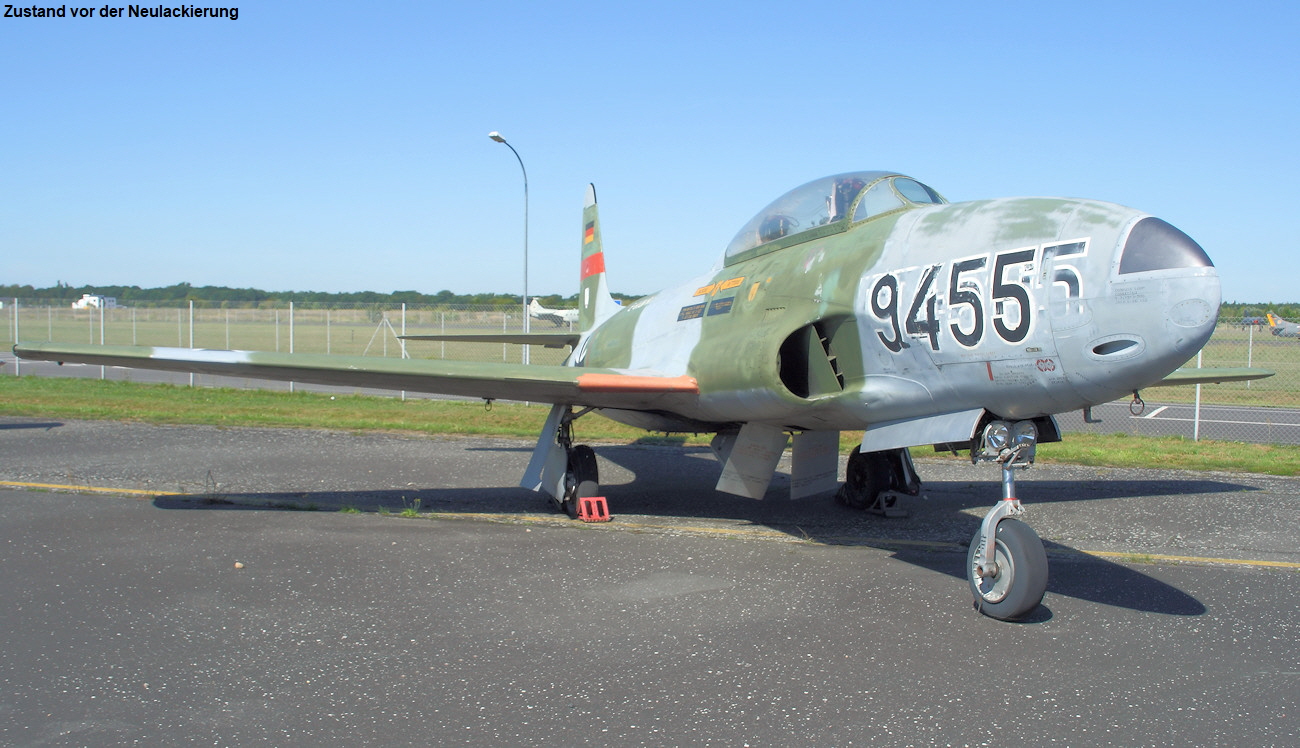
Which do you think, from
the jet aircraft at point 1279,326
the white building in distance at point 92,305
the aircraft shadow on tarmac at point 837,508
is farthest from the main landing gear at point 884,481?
the white building in distance at point 92,305

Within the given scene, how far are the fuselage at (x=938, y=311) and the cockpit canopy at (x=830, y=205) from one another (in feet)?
0.06

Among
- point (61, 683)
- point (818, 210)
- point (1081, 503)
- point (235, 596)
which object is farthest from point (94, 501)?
point (1081, 503)

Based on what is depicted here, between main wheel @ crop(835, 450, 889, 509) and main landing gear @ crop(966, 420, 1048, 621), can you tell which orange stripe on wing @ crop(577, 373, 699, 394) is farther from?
main landing gear @ crop(966, 420, 1048, 621)

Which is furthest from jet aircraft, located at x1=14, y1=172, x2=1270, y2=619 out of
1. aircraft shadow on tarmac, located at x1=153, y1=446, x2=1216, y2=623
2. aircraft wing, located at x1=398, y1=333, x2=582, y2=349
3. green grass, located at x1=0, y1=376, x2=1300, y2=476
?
aircraft wing, located at x1=398, y1=333, x2=582, y2=349

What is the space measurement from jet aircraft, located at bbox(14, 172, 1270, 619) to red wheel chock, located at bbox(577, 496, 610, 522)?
3cm

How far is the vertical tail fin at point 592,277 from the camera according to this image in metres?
13.2

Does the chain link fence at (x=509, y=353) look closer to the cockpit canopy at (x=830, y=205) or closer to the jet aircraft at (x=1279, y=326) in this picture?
the jet aircraft at (x=1279, y=326)

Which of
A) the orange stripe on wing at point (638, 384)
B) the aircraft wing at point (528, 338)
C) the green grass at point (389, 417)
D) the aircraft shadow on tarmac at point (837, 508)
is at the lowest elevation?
the aircraft shadow on tarmac at point (837, 508)

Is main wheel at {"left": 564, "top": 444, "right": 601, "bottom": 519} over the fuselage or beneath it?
beneath

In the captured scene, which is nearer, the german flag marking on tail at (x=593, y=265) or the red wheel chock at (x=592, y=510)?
the red wheel chock at (x=592, y=510)

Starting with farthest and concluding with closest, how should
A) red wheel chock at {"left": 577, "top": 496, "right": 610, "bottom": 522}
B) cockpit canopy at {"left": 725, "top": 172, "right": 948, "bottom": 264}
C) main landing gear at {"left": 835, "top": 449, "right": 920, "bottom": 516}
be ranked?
main landing gear at {"left": 835, "top": 449, "right": 920, "bottom": 516}, red wheel chock at {"left": 577, "top": 496, "right": 610, "bottom": 522}, cockpit canopy at {"left": 725, "top": 172, "right": 948, "bottom": 264}

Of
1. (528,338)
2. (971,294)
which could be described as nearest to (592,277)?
(528,338)

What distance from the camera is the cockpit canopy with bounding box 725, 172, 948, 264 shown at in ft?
22.4

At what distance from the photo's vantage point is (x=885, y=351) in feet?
19.9
